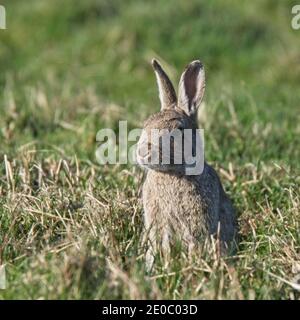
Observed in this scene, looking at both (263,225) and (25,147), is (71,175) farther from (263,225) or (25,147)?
(263,225)

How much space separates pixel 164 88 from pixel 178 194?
66 centimetres

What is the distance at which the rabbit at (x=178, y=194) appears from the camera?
16.4 ft

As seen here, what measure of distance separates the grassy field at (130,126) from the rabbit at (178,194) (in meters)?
0.14

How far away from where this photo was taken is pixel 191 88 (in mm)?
5379

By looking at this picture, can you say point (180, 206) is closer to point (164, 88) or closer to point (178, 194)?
point (178, 194)

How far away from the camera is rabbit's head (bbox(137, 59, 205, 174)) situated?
192 inches
